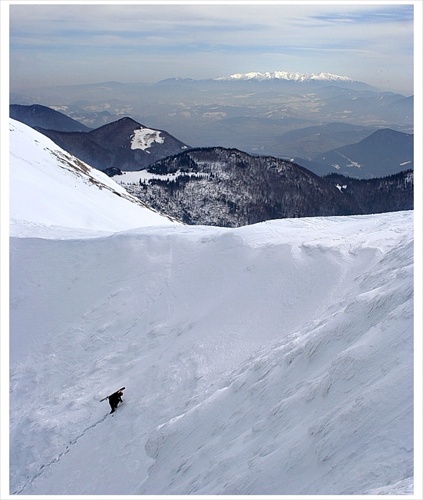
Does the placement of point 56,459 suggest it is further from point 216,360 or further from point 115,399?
point 216,360

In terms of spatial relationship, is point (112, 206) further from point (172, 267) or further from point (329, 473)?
point (329, 473)

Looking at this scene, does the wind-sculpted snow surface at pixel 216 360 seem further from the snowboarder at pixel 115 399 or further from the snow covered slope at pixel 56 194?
the snow covered slope at pixel 56 194

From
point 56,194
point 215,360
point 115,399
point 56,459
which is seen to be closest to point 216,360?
point 215,360

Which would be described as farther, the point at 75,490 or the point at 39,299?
the point at 39,299

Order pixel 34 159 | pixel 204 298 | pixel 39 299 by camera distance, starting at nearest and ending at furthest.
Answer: pixel 204 298
pixel 39 299
pixel 34 159

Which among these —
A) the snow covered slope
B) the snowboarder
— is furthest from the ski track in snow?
the snow covered slope

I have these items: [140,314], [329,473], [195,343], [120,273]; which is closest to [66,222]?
[120,273]

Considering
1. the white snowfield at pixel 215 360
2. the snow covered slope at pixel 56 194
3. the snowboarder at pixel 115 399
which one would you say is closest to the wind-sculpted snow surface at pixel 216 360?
the white snowfield at pixel 215 360
